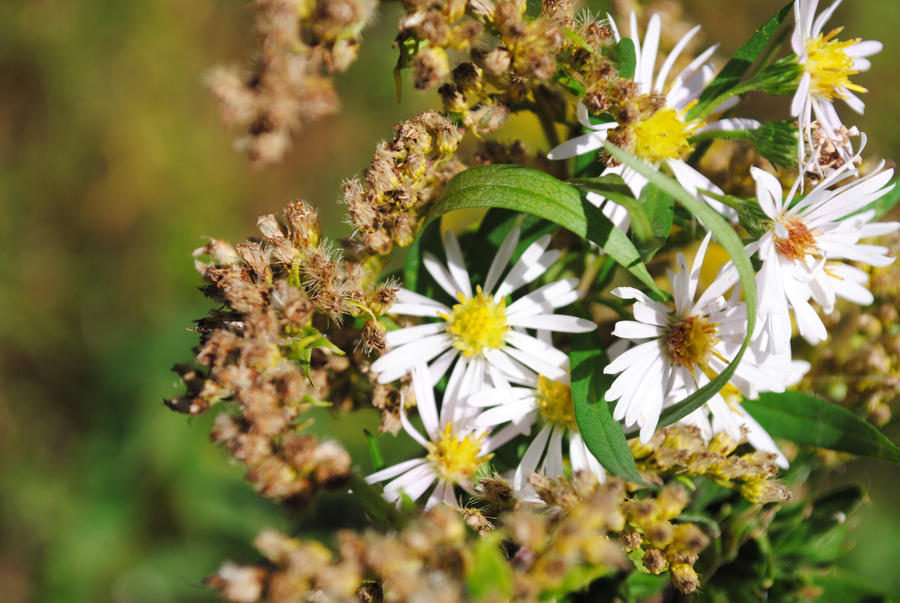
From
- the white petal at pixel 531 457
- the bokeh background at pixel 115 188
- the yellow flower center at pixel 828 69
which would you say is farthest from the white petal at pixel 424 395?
the bokeh background at pixel 115 188

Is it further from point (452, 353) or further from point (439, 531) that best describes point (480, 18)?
point (439, 531)

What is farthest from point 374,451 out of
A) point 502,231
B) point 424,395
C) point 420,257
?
point 502,231

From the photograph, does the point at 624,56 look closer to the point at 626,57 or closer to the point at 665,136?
the point at 626,57

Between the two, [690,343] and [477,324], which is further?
[477,324]

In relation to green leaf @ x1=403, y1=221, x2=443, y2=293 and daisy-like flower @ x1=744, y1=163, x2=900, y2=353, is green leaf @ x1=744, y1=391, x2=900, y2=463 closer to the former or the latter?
daisy-like flower @ x1=744, y1=163, x2=900, y2=353

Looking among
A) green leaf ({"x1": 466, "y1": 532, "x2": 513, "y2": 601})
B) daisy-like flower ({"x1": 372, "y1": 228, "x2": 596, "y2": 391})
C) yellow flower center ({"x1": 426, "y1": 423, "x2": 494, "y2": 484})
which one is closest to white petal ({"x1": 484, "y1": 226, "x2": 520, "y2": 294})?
daisy-like flower ({"x1": 372, "y1": 228, "x2": 596, "y2": 391})

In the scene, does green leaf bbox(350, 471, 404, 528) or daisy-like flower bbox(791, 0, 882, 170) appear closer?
green leaf bbox(350, 471, 404, 528)

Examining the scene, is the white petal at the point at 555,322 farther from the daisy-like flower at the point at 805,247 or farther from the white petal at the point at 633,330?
the daisy-like flower at the point at 805,247
